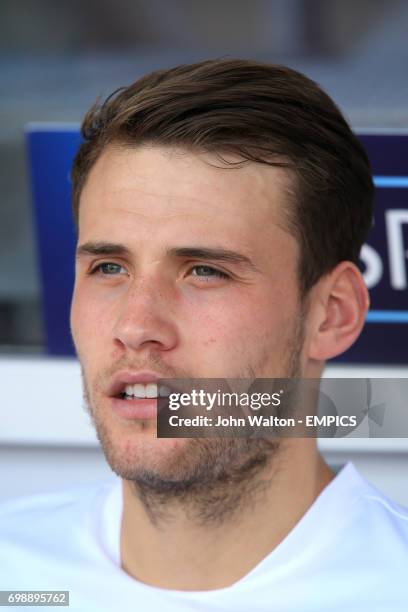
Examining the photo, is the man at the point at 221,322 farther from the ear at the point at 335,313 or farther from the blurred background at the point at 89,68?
the blurred background at the point at 89,68

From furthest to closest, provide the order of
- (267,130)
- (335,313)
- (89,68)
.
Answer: (89,68)
(335,313)
(267,130)

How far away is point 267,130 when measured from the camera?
4.53 ft

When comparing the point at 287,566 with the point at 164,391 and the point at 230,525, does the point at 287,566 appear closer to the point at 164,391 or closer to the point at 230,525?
the point at 230,525

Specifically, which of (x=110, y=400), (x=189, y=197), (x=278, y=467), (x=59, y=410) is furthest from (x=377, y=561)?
(x=59, y=410)

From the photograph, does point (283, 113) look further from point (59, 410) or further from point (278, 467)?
point (59, 410)

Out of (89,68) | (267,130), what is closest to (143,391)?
(267,130)

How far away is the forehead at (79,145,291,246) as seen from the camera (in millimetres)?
1328

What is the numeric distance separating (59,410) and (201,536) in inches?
34.8

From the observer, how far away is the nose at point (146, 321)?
127 cm

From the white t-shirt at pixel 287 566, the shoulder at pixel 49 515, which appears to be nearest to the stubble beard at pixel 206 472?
the white t-shirt at pixel 287 566

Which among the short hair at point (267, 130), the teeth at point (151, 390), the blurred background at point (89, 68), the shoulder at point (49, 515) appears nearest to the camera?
the teeth at point (151, 390)

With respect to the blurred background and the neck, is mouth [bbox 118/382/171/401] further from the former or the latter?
the blurred background

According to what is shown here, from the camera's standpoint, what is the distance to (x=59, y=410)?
2.24 metres

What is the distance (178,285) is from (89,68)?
132 centimetres
